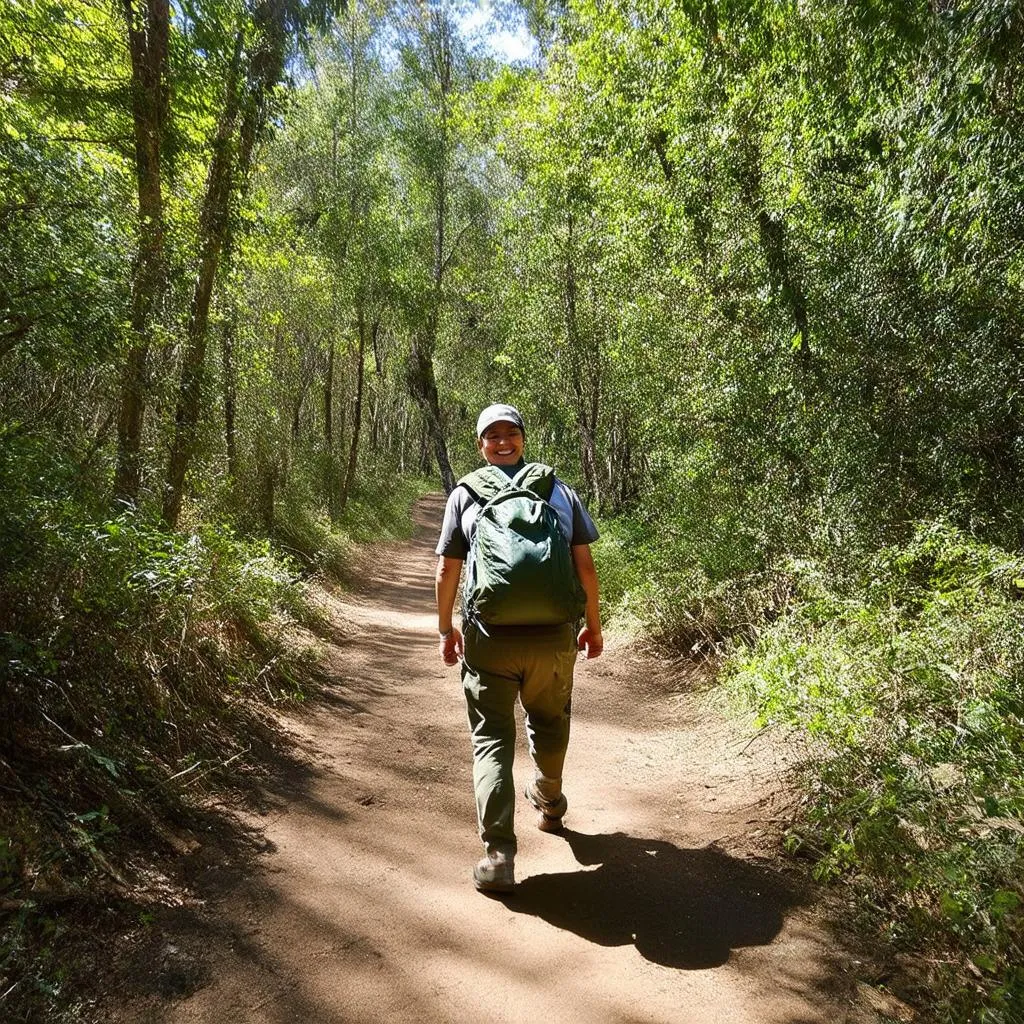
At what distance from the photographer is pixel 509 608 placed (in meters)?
2.86

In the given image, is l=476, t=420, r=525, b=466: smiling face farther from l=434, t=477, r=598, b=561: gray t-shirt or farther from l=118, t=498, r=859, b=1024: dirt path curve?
l=118, t=498, r=859, b=1024: dirt path curve

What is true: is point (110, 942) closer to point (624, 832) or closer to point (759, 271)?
point (624, 832)

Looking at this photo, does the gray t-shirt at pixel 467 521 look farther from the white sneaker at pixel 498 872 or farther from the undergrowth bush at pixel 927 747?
the undergrowth bush at pixel 927 747

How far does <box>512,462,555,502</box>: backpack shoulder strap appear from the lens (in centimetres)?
314

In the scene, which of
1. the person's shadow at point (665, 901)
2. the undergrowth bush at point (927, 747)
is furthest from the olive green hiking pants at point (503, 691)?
the undergrowth bush at point (927, 747)

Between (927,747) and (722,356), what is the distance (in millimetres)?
5247

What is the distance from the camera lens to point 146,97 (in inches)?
208

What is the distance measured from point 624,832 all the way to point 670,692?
9.89 ft

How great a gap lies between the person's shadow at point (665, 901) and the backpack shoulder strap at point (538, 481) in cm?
180

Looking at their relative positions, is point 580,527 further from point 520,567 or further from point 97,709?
point 97,709

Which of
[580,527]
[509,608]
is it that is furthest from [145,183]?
[509,608]

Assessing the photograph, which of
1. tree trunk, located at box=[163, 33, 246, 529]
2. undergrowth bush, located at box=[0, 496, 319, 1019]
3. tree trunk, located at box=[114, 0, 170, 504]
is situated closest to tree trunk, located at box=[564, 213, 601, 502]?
tree trunk, located at box=[163, 33, 246, 529]

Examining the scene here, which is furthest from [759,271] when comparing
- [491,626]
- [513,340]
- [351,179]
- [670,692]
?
[351,179]

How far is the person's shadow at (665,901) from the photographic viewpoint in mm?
2637
